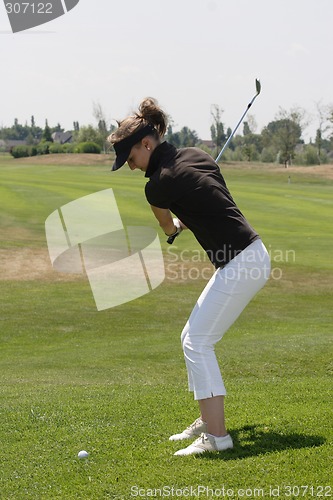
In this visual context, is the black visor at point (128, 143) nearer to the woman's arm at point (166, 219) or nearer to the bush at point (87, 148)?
the woman's arm at point (166, 219)

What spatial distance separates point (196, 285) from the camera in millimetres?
17531

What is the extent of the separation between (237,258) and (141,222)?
71.9 feet

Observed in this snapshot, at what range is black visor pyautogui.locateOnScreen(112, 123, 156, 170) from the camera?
16.2 feet

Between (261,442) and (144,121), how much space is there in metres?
2.50

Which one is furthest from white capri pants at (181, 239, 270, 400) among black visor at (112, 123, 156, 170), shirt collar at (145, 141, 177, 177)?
black visor at (112, 123, 156, 170)

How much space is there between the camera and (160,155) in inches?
193

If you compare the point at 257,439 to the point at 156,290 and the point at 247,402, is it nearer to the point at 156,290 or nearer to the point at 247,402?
the point at 247,402

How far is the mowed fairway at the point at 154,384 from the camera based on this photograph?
15.0 feet

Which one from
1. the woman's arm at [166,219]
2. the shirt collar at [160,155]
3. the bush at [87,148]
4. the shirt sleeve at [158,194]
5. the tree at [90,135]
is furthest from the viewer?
the tree at [90,135]

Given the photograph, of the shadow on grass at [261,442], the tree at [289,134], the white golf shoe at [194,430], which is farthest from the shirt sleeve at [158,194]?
the tree at [289,134]

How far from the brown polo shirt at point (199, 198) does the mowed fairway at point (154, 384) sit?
4.84 ft

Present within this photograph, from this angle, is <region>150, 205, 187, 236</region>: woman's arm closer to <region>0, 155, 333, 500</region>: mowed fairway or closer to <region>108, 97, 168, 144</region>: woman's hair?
<region>108, 97, 168, 144</region>: woman's hair

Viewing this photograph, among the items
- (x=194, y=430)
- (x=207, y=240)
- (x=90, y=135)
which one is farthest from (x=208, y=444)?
(x=90, y=135)

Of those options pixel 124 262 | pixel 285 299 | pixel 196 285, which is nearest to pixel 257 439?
pixel 285 299
